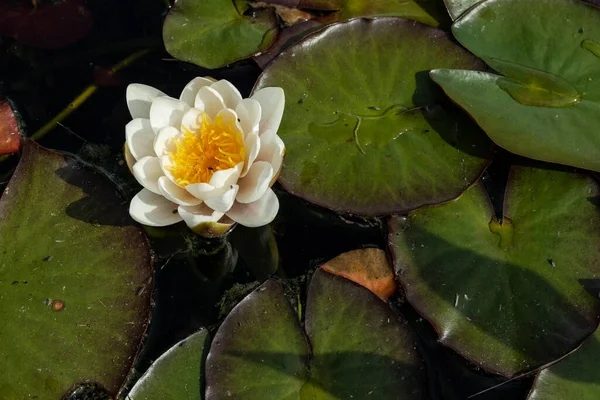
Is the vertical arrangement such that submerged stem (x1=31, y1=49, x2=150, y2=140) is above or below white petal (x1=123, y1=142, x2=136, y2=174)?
below

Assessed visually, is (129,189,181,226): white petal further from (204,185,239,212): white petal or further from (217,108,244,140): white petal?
(217,108,244,140): white petal

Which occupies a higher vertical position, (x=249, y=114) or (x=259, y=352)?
(x=249, y=114)

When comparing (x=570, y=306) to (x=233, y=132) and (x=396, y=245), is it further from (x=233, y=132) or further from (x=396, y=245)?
(x=233, y=132)

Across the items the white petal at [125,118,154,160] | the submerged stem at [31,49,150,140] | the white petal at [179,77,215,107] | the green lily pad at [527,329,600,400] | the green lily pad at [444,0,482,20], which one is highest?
the green lily pad at [444,0,482,20]

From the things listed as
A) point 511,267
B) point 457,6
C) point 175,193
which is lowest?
point 511,267

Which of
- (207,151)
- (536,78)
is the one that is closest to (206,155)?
(207,151)

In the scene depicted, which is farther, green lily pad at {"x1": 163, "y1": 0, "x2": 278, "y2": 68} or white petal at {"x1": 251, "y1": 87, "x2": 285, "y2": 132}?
green lily pad at {"x1": 163, "y1": 0, "x2": 278, "y2": 68}

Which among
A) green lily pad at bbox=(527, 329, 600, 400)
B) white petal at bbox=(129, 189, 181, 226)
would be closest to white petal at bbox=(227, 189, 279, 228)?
white petal at bbox=(129, 189, 181, 226)

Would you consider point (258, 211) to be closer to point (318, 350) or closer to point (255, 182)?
point (255, 182)
